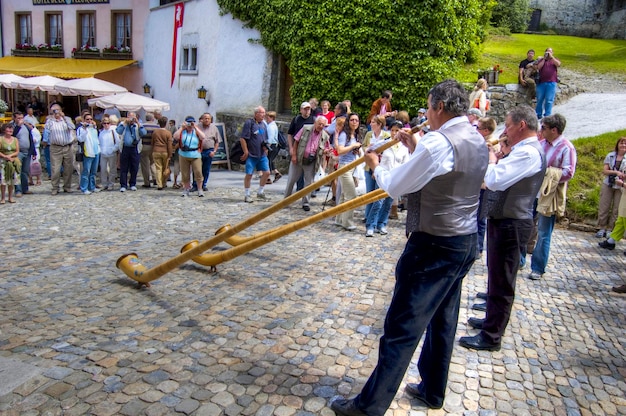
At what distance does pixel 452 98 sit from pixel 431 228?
0.81m

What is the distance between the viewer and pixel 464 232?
130 inches

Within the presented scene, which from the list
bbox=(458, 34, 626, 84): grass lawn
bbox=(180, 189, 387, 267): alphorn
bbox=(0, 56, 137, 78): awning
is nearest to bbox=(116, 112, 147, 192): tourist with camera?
bbox=(180, 189, 387, 267): alphorn

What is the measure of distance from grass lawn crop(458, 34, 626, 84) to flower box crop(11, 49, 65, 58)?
834 inches

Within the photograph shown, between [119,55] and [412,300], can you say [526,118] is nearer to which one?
[412,300]

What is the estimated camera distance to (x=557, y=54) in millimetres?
24250

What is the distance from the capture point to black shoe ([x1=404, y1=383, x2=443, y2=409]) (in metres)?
3.64

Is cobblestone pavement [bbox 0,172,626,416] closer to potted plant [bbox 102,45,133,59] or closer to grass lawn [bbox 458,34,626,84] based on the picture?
grass lawn [bbox 458,34,626,84]

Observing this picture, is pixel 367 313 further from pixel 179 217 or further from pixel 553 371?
pixel 179 217

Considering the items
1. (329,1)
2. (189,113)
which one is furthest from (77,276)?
(189,113)

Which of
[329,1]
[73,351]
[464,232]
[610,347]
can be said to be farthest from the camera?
[329,1]

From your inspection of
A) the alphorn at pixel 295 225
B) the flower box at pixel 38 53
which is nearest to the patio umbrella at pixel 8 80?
the flower box at pixel 38 53

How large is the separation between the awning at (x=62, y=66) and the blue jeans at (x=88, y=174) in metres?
14.1

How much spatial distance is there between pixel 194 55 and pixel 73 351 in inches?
746

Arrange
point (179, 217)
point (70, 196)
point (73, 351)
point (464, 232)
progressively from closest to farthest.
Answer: point (464, 232) → point (73, 351) → point (179, 217) → point (70, 196)
